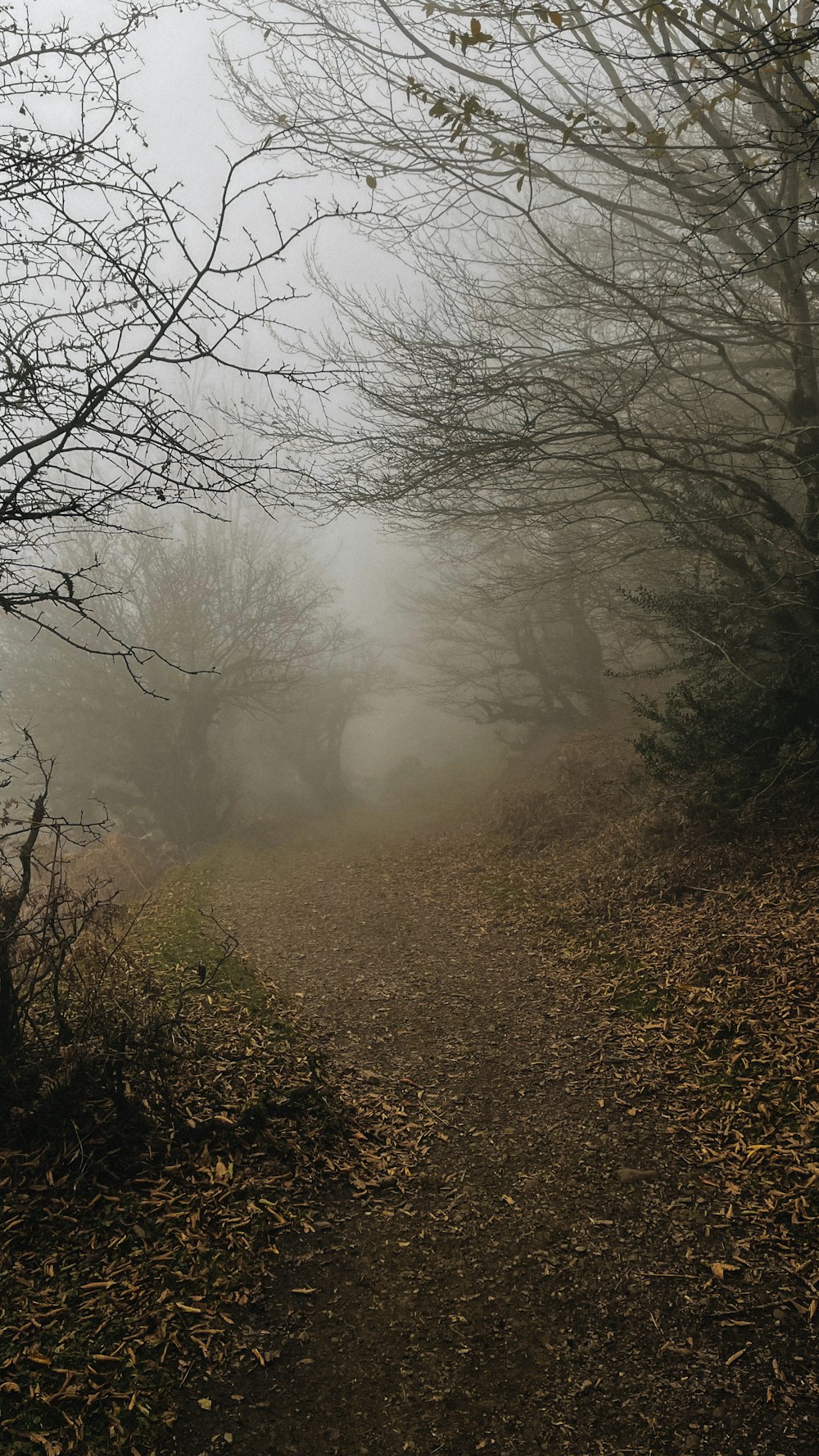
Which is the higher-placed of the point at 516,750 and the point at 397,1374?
the point at 516,750

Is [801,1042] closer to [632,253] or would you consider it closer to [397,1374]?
[397,1374]

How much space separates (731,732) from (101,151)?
6727mm

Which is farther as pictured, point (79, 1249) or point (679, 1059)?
point (679, 1059)

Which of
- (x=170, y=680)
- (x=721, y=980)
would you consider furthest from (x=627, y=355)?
(x=170, y=680)

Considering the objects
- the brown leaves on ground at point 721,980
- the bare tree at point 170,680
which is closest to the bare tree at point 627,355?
the brown leaves on ground at point 721,980

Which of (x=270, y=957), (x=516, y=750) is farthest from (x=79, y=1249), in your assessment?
(x=516, y=750)

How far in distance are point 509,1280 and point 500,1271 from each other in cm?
6

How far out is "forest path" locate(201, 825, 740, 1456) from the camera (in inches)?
107

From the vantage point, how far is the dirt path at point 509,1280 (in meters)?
2.70

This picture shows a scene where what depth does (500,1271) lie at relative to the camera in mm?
3398

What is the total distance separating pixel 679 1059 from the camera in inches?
194

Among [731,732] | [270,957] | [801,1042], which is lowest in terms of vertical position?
[801,1042]

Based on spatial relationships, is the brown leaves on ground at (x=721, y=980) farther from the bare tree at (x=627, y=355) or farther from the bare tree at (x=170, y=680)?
the bare tree at (x=170, y=680)

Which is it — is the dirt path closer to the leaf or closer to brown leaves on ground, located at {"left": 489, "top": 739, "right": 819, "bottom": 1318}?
the leaf
